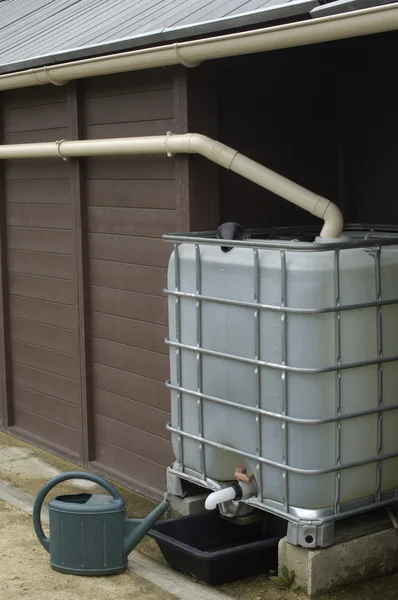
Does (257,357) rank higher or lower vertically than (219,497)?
higher

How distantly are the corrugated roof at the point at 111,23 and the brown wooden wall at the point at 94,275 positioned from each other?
328 millimetres

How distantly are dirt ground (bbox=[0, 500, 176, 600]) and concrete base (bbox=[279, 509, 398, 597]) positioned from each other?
70 cm

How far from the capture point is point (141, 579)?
19.4 ft

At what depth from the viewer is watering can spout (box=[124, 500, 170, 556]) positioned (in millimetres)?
5922

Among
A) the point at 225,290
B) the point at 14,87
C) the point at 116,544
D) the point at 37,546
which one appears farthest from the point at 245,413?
the point at 14,87

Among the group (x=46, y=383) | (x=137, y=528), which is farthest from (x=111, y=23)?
(x=137, y=528)

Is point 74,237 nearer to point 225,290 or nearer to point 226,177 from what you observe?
point 226,177

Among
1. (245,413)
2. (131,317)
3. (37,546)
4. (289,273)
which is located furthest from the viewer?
(131,317)

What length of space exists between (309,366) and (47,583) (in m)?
1.91

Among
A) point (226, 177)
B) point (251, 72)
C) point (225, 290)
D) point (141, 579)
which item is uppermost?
point (251, 72)

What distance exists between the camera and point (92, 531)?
5844 millimetres

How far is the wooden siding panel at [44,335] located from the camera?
8.49 meters

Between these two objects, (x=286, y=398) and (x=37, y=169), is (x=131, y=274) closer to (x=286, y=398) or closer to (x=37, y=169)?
(x=37, y=169)

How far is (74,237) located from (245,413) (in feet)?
9.54
